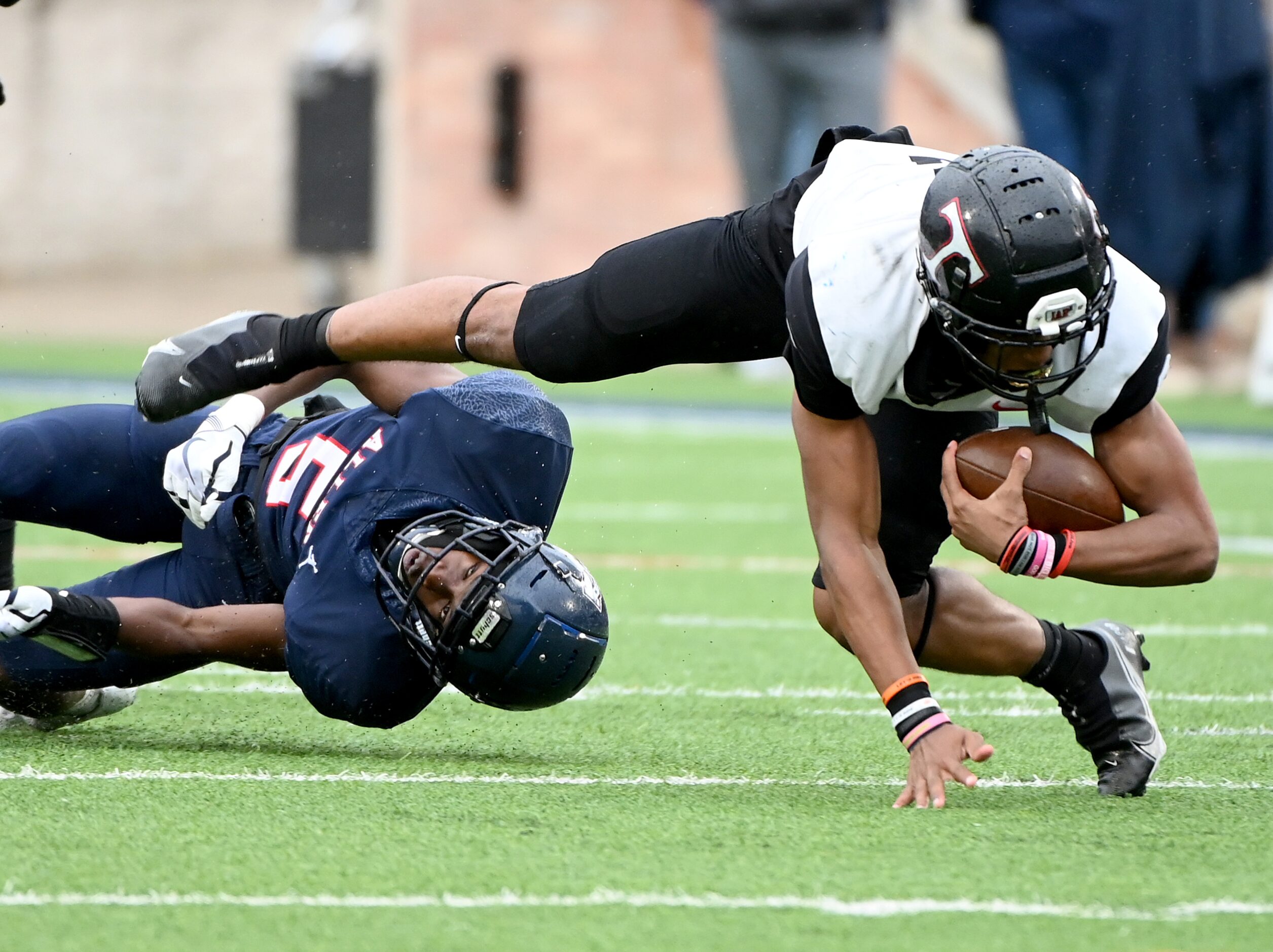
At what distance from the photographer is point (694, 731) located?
13.3 ft

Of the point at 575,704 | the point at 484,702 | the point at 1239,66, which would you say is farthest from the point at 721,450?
the point at 484,702

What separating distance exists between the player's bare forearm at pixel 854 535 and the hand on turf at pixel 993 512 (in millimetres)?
148

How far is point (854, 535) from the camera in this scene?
345 cm

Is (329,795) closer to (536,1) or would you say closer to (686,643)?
(686,643)

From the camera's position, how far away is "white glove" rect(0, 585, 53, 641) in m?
3.51

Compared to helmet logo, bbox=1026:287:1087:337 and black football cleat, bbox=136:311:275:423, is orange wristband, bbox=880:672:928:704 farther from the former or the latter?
black football cleat, bbox=136:311:275:423

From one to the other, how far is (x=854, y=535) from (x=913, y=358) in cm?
34

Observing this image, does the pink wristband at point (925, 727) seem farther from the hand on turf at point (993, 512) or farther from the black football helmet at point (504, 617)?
the black football helmet at point (504, 617)

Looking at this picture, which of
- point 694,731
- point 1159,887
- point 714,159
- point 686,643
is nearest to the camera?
point 1159,887

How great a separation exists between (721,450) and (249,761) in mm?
6643

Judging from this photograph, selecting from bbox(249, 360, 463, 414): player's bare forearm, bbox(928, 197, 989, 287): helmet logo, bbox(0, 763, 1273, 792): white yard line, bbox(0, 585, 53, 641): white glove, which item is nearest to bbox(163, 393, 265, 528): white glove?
bbox(249, 360, 463, 414): player's bare forearm

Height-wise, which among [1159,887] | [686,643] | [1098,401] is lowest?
[686,643]

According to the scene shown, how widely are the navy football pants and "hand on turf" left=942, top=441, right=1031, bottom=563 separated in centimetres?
146

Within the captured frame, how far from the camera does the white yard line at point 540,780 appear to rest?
342cm
